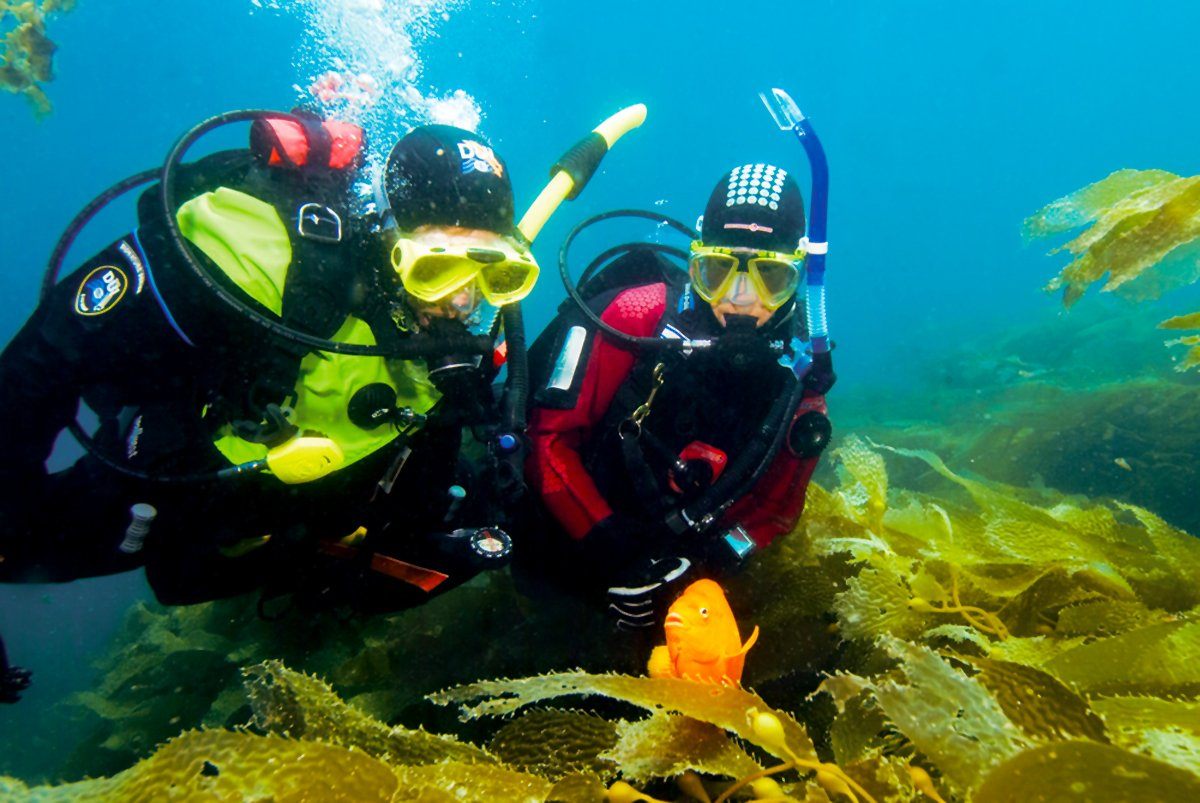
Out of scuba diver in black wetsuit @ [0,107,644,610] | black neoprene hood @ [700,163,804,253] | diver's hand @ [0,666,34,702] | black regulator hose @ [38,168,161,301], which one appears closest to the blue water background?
black neoprene hood @ [700,163,804,253]

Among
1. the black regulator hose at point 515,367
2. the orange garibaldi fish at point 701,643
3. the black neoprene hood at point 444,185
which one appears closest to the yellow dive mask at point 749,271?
the black regulator hose at point 515,367

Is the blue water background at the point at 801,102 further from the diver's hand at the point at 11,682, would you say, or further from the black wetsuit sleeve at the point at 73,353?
the diver's hand at the point at 11,682

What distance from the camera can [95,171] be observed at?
54625 millimetres

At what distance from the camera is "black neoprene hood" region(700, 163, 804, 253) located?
2.88 m

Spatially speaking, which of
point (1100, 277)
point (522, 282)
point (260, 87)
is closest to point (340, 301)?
point (522, 282)

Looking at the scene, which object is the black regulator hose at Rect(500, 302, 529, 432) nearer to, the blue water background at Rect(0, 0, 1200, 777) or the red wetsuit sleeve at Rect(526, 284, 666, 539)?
the red wetsuit sleeve at Rect(526, 284, 666, 539)

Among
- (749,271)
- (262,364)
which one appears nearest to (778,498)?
(749,271)

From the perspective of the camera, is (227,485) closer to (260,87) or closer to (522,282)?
(522,282)

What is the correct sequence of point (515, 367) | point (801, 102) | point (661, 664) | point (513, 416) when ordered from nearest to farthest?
point (661, 664)
point (513, 416)
point (515, 367)
point (801, 102)

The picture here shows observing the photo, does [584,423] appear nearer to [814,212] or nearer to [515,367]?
[515,367]

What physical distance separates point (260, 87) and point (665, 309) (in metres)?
65.6

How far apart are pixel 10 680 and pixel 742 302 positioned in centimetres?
297

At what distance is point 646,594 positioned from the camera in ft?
7.75

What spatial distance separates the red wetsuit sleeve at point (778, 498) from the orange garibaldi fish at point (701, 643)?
54.6 inches
